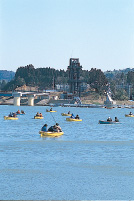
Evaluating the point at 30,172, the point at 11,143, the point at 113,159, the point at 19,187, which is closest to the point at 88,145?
the point at 11,143

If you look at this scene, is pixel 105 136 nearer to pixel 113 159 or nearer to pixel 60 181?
pixel 113 159

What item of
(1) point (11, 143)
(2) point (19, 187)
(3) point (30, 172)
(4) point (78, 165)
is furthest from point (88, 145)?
(2) point (19, 187)

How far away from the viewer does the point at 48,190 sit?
167 feet

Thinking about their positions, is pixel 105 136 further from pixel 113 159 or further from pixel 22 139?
pixel 113 159

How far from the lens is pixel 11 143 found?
3504 inches

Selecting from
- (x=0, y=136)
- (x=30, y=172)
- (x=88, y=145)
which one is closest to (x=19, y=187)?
(x=30, y=172)

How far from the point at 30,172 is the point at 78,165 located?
7.42 meters

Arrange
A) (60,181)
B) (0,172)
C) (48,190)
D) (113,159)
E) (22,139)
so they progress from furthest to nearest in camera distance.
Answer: (22,139) < (113,159) < (0,172) < (60,181) < (48,190)

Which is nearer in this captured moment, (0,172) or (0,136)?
(0,172)

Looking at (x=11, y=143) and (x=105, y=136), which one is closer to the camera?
(x=11, y=143)

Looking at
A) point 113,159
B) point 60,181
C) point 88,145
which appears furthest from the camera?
point 88,145

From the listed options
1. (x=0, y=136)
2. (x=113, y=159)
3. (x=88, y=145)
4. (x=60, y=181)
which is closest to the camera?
(x=60, y=181)

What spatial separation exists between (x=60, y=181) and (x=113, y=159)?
16.4 m

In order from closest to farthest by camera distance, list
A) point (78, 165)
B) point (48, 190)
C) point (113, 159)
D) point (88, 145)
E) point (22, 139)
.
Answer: point (48, 190) < point (78, 165) < point (113, 159) < point (88, 145) < point (22, 139)
